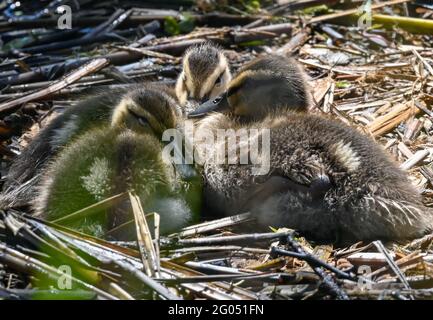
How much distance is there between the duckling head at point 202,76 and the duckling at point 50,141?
49 centimetres

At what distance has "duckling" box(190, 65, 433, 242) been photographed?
362 cm

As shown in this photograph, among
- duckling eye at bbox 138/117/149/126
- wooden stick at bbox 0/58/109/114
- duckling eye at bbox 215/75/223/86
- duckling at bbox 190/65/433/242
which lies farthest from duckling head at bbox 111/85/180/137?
wooden stick at bbox 0/58/109/114

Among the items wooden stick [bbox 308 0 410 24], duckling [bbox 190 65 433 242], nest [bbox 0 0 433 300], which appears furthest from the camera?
wooden stick [bbox 308 0 410 24]

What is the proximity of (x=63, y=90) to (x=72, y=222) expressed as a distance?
165 cm

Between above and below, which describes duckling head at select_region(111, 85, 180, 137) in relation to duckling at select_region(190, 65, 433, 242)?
above

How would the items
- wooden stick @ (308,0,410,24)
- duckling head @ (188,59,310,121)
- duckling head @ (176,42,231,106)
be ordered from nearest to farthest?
duckling head @ (188,59,310,121), duckling head @ (176,42,231,106), wooden stick @ (308,0,410,24)

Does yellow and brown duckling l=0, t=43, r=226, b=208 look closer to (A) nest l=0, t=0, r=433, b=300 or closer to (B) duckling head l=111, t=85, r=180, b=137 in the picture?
(B) duckling head l=111, t=85, r=180, b=137

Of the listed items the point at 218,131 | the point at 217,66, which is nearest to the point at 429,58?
the point at 217,66

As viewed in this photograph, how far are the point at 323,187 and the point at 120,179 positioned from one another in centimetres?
98

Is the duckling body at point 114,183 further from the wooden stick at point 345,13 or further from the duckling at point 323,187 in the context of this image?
the wooden stick at point 345,13

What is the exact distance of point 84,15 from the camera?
6207mm

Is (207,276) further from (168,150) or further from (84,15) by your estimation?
(84,15)

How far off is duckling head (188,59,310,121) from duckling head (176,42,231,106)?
184mm
